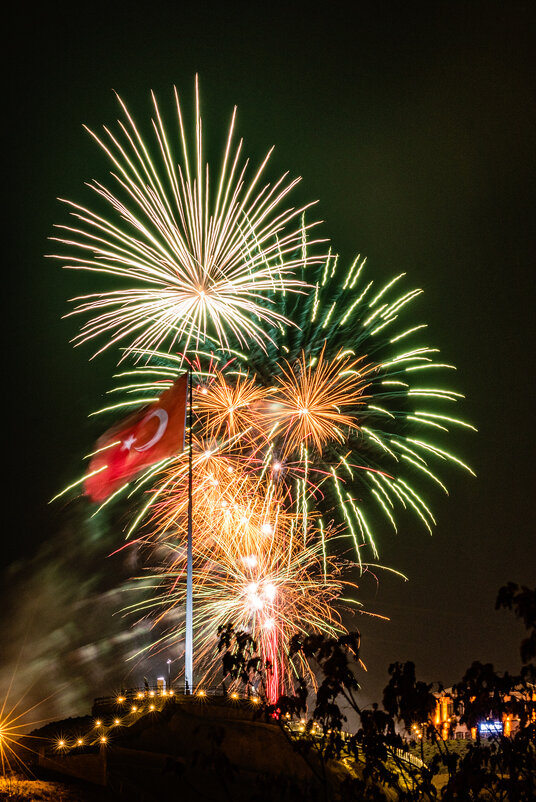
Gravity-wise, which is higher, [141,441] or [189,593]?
[141,441]

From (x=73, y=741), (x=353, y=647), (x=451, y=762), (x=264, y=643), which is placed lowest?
(x=451, y=762)

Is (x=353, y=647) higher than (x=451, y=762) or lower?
higher

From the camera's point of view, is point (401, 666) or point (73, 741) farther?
point (73, 741)

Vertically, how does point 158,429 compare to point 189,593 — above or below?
above

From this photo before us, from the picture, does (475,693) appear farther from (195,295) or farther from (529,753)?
(195,295)

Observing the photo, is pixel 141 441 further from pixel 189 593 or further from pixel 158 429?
pixel 189 593

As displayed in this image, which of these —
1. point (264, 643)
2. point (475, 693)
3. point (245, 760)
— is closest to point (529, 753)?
point (475, 693)

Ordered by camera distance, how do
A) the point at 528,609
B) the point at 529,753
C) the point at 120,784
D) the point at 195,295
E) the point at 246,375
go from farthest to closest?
1. the point at 246,375
2. the point at 195,295
3. the point at 120,784
4. the point at 529,753
5. the point at 528,609

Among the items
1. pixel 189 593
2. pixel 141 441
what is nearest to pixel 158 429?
pixel 141 441
